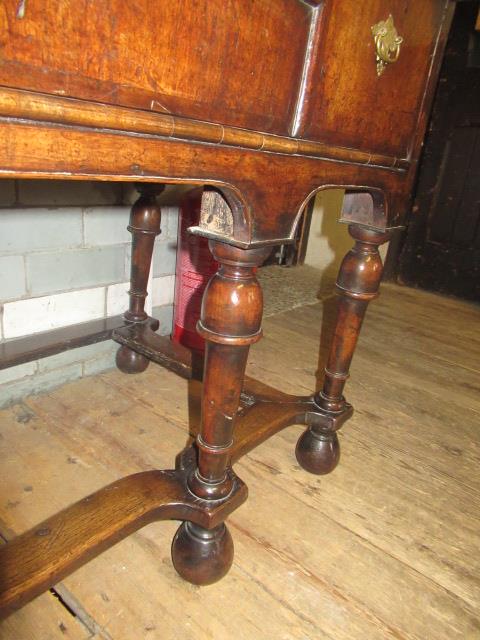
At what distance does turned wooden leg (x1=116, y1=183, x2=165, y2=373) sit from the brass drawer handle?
2.09 feet

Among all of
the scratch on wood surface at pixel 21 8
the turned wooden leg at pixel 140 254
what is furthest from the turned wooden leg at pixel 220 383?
the turned wooden leg at pixel 140 254

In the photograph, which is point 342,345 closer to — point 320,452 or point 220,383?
point 320,452

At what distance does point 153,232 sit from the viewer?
1.20 meters

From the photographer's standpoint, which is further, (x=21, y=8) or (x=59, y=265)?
(x=59, y=265)

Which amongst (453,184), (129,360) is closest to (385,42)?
(129,360)

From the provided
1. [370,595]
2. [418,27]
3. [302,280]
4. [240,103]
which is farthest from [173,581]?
[302,280]

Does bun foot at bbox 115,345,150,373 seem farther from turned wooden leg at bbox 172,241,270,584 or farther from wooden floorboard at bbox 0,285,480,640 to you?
turned wooden leg at bbox 172,241,270,584

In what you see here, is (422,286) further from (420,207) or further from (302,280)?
(302,280)

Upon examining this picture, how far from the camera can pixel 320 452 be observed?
995 millimetres

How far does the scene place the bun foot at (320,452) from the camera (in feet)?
3.26

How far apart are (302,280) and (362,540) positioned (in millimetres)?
2027

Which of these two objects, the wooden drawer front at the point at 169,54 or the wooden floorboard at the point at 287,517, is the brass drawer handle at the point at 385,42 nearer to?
the wooden drawer front at the point at 169,54

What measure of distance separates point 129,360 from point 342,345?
68 cm

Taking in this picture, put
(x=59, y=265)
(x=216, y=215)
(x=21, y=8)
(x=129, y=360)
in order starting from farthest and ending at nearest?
(x=129, y=360)
(x=59, y=265)
(x=216, y=215)
(x=21, y=8)
